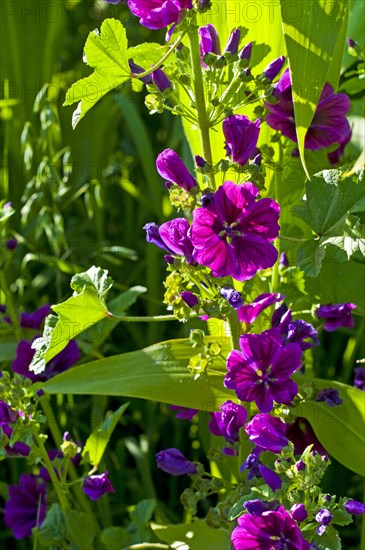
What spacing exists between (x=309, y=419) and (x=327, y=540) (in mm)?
214

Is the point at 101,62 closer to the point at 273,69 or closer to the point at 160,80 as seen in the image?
the point at 160,80

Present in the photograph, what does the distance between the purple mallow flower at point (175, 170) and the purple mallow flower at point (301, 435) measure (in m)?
0.33

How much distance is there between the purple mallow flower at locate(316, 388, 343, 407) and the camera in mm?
895

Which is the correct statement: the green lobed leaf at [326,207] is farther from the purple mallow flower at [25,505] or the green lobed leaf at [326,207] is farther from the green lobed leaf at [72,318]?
the purple mallow flower at [25,505]

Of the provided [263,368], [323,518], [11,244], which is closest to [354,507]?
[323,518]

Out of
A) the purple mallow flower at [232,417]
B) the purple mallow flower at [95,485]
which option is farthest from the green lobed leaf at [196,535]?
the purple mallow flower at [232,417]

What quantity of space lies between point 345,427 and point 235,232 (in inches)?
11.9

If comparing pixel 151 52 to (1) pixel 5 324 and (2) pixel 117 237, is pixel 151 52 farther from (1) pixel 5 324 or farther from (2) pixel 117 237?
(2) pixel 117 237

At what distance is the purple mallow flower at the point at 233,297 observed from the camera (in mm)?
777

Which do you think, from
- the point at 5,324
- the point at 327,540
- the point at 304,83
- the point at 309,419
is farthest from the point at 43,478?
the point at 304,83

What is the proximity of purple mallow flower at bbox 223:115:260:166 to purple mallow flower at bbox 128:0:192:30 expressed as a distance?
4.3 inches

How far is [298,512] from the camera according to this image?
0.74m

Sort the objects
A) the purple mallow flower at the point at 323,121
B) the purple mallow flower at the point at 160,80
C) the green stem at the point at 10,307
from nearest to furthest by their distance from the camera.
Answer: the purple mallow flower at the point at 160,80, the purple mallow flower at the point at 323,121, the green stem at the point at 10,307

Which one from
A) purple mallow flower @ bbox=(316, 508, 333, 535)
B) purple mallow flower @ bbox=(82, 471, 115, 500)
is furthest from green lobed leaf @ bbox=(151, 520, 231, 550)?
purple mallow flower @ bbox=(316, 508, 333, 535)
